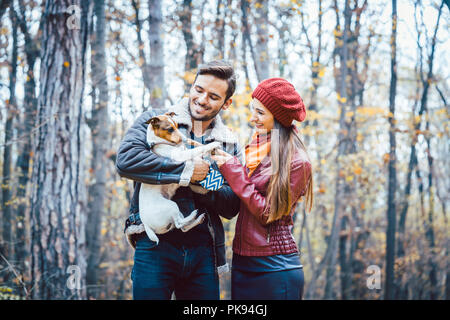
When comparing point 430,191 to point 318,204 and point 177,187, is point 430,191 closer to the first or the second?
point 318,204

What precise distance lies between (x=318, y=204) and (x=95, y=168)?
5.14 metres

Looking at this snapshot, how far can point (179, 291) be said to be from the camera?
239 centimetres

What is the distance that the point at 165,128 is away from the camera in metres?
2.29

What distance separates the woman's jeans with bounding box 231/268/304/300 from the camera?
222 cm

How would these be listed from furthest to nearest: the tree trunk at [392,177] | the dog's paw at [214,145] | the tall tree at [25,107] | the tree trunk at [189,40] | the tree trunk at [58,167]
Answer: the tall tree at [25,107]
the tree trunk at [392,177]
the tree trunk at [189,40]
the tree trunk at [58,167]
the dog's paw at [214,145]

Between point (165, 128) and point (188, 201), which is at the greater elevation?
point (165, 128)

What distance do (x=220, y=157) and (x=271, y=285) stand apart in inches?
31.9

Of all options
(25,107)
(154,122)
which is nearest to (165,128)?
Result: (154,122)

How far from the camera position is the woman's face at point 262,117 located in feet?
8.02

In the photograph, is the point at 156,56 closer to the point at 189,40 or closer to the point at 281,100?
Result: the point at 189,40

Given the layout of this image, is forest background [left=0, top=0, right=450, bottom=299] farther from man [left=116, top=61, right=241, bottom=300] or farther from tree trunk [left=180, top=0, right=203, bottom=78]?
man [left=116, top=61, right=241, bottom=300]

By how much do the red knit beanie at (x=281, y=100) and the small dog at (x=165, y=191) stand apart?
16.6 inches

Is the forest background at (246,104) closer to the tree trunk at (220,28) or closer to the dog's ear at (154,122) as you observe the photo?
the tree trunk at (220,28)

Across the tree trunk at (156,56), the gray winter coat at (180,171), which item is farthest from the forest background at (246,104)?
the gray winter coat at (180,171)
